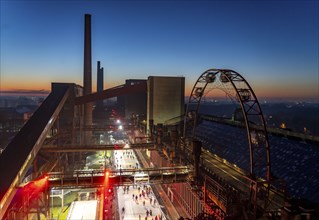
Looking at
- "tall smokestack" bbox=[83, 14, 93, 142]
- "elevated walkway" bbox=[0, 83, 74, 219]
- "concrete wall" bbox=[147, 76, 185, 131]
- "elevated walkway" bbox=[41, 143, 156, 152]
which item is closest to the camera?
"elevated walkway" bbox=[0, 83, 74, 219]

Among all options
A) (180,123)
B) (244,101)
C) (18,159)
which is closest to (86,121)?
(180,123)

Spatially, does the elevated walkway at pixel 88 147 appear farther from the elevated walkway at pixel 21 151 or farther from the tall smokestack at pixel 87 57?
the tall smokestack at pixel 87 57

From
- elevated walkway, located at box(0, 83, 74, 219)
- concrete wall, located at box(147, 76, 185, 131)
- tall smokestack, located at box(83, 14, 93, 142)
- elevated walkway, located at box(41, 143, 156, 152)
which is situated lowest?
elevated walkway, located at box(41, 143, 156, 152)

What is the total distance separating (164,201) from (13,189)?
20.0 metres

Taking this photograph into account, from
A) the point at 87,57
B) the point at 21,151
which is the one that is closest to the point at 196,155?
the point at 21,151

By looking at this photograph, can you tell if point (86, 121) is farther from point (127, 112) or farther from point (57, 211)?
point (127, 112)

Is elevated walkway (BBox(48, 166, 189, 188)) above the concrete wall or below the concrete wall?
below

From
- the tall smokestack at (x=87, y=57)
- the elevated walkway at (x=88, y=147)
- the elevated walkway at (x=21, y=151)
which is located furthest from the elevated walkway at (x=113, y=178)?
the tall smokestack at (x=87, y=57)

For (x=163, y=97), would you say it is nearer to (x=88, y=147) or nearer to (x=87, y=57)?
(x=88, y=147)

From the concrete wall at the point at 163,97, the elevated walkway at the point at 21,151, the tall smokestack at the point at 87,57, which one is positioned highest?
the tall smokestack at the point at 87,57

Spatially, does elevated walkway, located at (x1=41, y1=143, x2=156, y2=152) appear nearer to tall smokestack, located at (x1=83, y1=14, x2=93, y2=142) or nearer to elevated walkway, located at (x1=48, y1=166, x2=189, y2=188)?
elevated walkway, located at (x1=48, y1=166, x2=189, y2=188)

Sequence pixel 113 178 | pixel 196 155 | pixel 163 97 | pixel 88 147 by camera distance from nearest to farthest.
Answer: pixel 196 155 < pixel 113 178 < pixel 88 147 < pixel 163 97

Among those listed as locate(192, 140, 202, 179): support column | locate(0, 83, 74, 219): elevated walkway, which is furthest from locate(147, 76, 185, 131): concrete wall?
locate(192, 140, 202, 179): support column

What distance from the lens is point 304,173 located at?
20.8 metres
